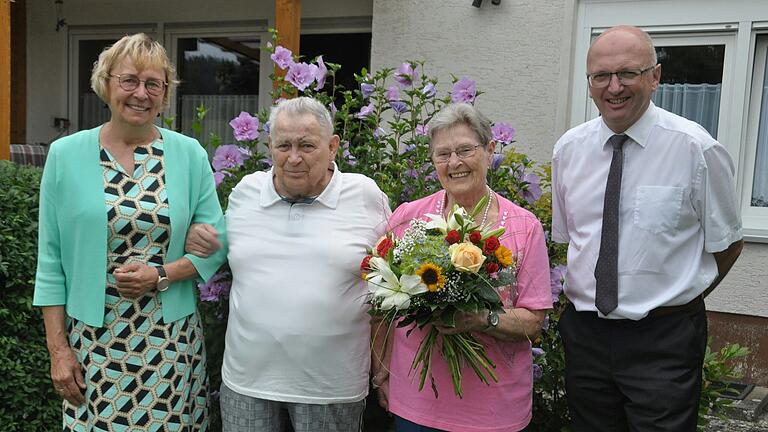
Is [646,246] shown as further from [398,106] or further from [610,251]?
[398,106]

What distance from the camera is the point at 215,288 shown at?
3314 mm

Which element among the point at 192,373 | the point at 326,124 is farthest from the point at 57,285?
the point at 326,124

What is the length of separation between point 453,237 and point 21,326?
8.78 ft

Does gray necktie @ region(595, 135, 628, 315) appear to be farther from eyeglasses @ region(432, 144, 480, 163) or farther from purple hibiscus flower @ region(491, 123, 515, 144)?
purple hibiscus flower @ region(491, 123, 515, 144)

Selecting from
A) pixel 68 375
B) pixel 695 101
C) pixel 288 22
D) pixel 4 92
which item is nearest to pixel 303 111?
pixel 68 375

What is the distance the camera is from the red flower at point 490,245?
6.97ft

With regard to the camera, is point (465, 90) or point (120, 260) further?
point (465, 90)

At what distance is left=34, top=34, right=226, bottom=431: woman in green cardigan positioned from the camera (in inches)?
96.1

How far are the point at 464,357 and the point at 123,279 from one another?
126 centimetres

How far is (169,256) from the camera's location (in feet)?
8.33

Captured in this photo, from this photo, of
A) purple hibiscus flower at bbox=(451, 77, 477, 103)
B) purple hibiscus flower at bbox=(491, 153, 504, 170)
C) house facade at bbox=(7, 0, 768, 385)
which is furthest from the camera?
house facade at bbox=(7, 0, 768, 385)

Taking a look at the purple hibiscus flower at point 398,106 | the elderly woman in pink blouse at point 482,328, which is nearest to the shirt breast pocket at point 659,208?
the elderly woman in pink blouse at point 482,328

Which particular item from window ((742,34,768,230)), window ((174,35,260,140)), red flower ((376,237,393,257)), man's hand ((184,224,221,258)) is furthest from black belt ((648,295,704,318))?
window ((174,35,260,140))

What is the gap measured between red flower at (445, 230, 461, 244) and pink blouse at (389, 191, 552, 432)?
0.89ft
